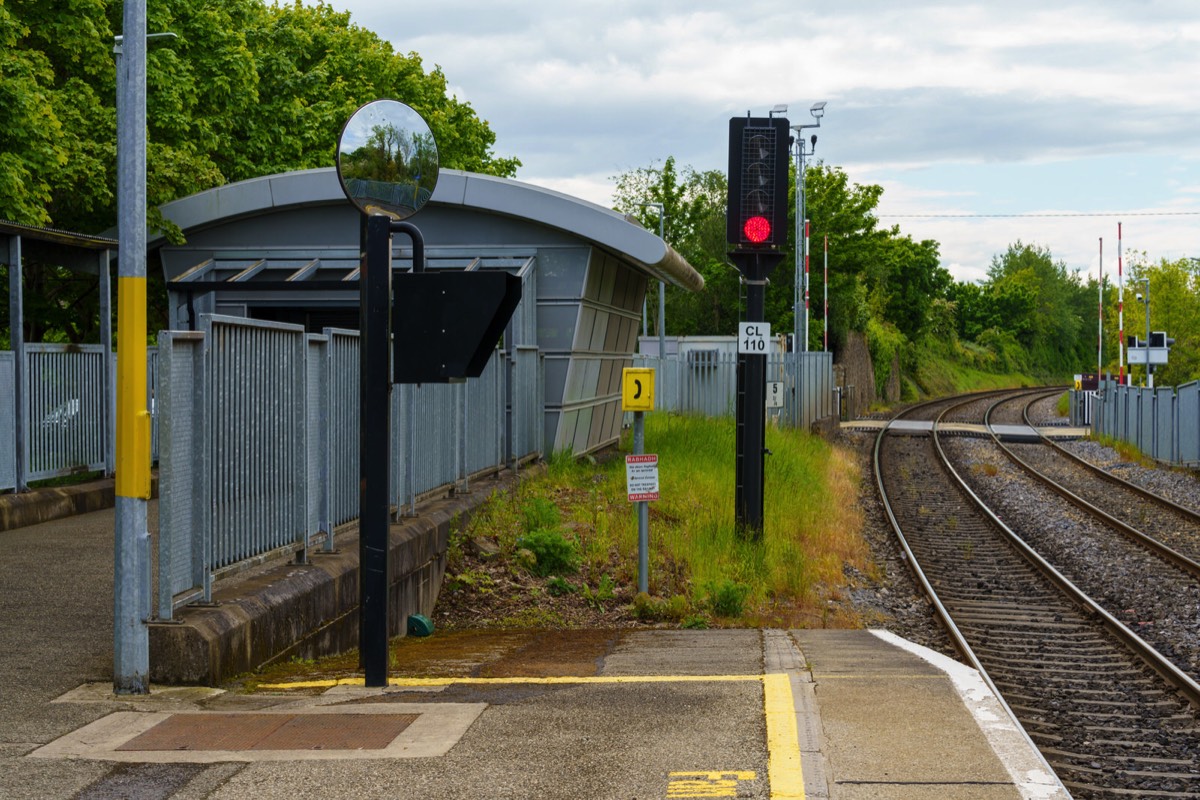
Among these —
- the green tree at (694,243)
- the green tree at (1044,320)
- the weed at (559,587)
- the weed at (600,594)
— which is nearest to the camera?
the weed at (600,594)

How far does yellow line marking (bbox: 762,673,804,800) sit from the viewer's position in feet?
16.2

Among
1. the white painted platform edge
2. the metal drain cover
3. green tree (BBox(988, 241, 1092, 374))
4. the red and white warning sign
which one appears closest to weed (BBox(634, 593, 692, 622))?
the red and white warning sign

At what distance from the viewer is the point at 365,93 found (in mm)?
33188

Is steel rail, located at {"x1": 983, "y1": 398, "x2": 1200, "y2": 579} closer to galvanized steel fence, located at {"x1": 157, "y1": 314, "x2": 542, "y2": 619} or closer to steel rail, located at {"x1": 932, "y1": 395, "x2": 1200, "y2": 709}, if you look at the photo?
steel rail, located at {"x1": 932, "y1": 395, "x2": 1200, "y2": 709}

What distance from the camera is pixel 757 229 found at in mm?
13211

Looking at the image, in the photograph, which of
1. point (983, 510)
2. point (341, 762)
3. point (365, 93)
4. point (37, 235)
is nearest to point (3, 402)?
point (37, 235)

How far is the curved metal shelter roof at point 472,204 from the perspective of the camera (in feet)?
53.4

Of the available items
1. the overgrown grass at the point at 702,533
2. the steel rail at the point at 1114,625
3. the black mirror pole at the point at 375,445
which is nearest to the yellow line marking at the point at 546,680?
the black mirror pole at the point at 375,445

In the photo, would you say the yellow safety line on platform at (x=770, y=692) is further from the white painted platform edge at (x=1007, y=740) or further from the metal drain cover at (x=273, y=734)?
the white painted platform edge at (x=1007, y=740)

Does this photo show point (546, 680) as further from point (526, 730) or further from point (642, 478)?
point (642, 478)

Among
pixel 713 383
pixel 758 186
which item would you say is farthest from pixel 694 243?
pixel 758 186

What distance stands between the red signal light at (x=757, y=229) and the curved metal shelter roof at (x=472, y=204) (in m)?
3.13

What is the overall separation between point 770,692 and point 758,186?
24.6 feet

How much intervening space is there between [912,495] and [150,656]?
1779cm
